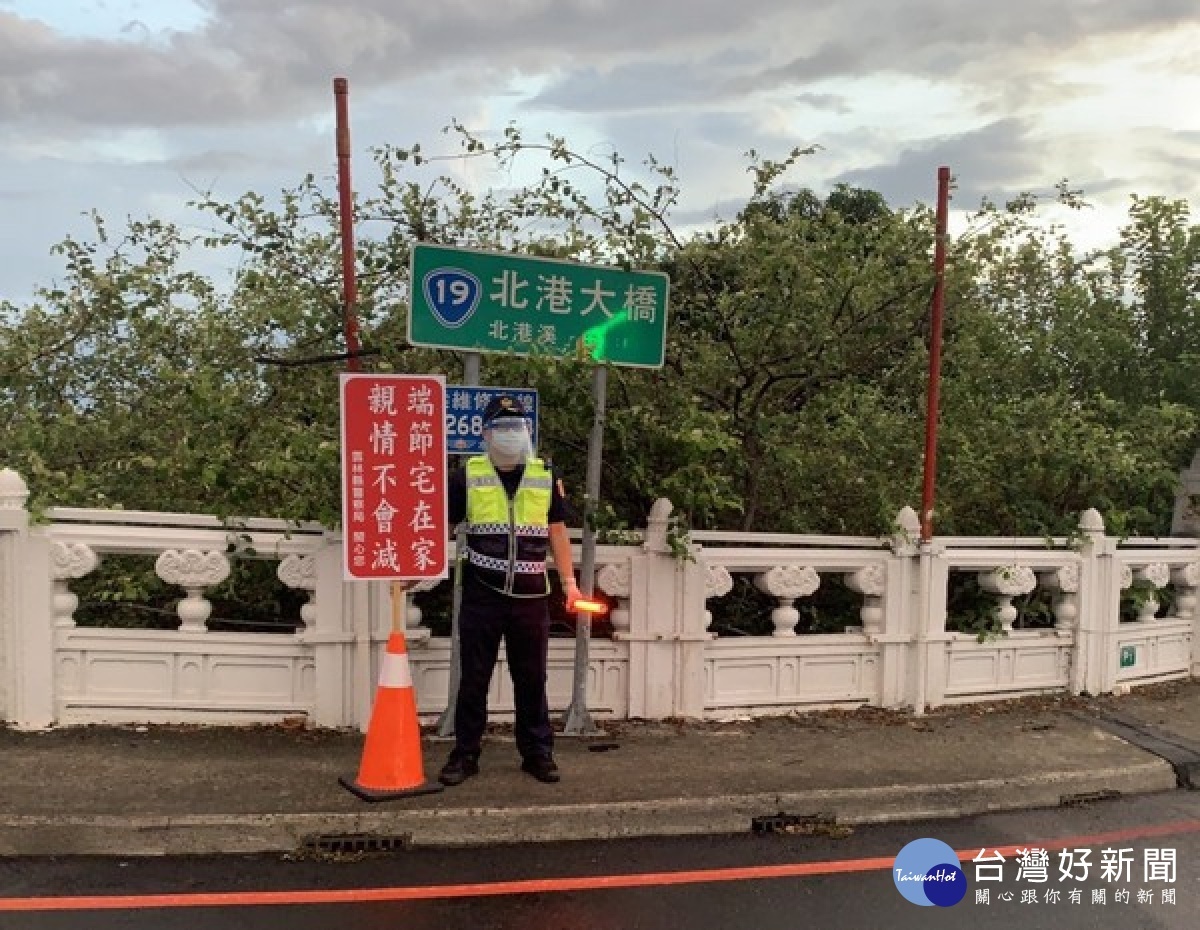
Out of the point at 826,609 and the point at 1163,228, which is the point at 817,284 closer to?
the point at 826,609

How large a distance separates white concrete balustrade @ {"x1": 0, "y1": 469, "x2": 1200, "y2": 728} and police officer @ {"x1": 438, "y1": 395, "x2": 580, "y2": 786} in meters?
0.74

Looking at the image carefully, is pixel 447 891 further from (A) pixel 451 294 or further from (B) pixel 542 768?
(A) pixel 451 294

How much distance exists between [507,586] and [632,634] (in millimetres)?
1253

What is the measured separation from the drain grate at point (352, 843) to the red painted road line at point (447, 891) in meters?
0.37

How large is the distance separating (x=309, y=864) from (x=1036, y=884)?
316 cm

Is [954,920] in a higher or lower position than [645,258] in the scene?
lower

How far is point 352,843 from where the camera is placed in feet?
14.0

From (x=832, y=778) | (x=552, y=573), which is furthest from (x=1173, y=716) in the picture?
(x=552, y=573)

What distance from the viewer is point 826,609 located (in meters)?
7.17

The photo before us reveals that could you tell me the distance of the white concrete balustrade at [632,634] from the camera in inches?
215

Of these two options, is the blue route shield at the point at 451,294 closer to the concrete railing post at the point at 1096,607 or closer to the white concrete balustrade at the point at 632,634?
the white concrete balustrade at the point at 632,634

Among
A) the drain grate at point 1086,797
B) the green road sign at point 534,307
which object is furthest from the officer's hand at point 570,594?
the drain grate at point 1086,797

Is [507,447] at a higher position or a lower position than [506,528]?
higher

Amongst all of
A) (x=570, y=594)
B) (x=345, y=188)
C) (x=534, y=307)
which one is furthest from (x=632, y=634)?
(x=345, y=188)
